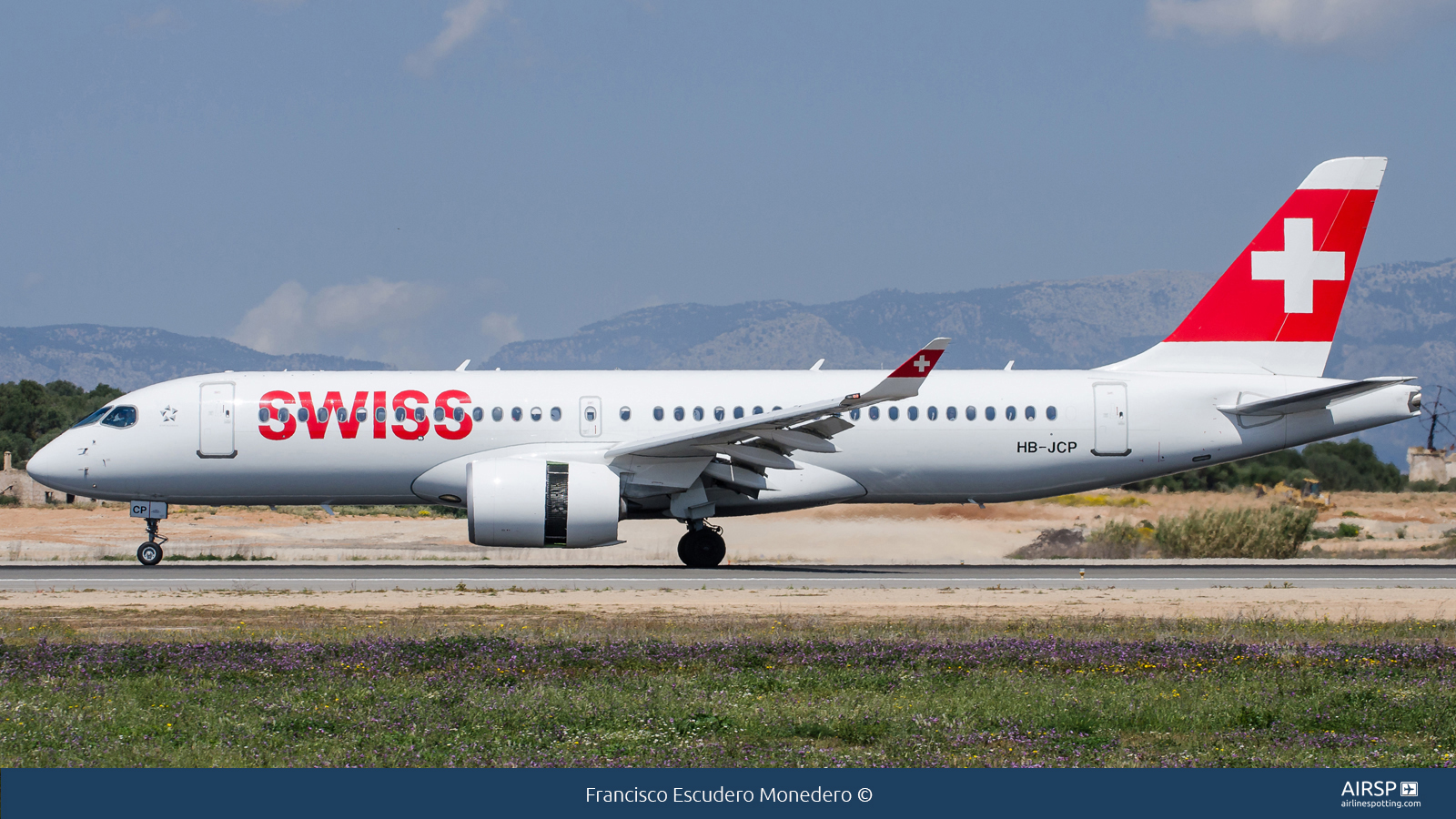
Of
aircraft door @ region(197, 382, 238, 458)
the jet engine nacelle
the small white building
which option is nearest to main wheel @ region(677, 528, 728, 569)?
the jet engine nacelle

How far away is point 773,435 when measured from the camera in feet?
74.0

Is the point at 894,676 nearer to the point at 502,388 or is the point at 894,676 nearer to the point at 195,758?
the point at 195,758

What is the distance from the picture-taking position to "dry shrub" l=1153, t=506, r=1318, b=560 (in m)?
29.5

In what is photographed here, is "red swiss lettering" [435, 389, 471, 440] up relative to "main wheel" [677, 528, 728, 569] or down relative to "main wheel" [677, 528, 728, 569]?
up

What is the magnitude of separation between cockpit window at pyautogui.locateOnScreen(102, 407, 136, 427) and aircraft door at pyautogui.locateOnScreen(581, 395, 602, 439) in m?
7.65

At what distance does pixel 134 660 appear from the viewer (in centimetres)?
1209

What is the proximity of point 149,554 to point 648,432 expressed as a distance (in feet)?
28.1

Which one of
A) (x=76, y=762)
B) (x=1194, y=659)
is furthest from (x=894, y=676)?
(x=76, y=762)

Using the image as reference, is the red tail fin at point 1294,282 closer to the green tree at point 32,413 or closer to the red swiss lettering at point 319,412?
the red swiss lettering at point 319,412

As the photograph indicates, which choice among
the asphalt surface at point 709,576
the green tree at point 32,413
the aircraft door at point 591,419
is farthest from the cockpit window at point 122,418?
the green tree at point 32,413

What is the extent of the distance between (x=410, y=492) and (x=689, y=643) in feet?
40.0

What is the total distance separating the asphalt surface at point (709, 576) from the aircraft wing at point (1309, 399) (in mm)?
2708

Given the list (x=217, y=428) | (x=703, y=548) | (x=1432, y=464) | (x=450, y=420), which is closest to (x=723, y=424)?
(x=703, y=548)

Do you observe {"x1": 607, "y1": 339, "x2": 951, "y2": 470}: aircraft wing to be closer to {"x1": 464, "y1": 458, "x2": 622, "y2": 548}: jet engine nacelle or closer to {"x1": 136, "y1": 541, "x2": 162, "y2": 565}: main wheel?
{"x1": 464, "y1": 458, "x2": 622, "y2": 548}: jet engine nacelle
